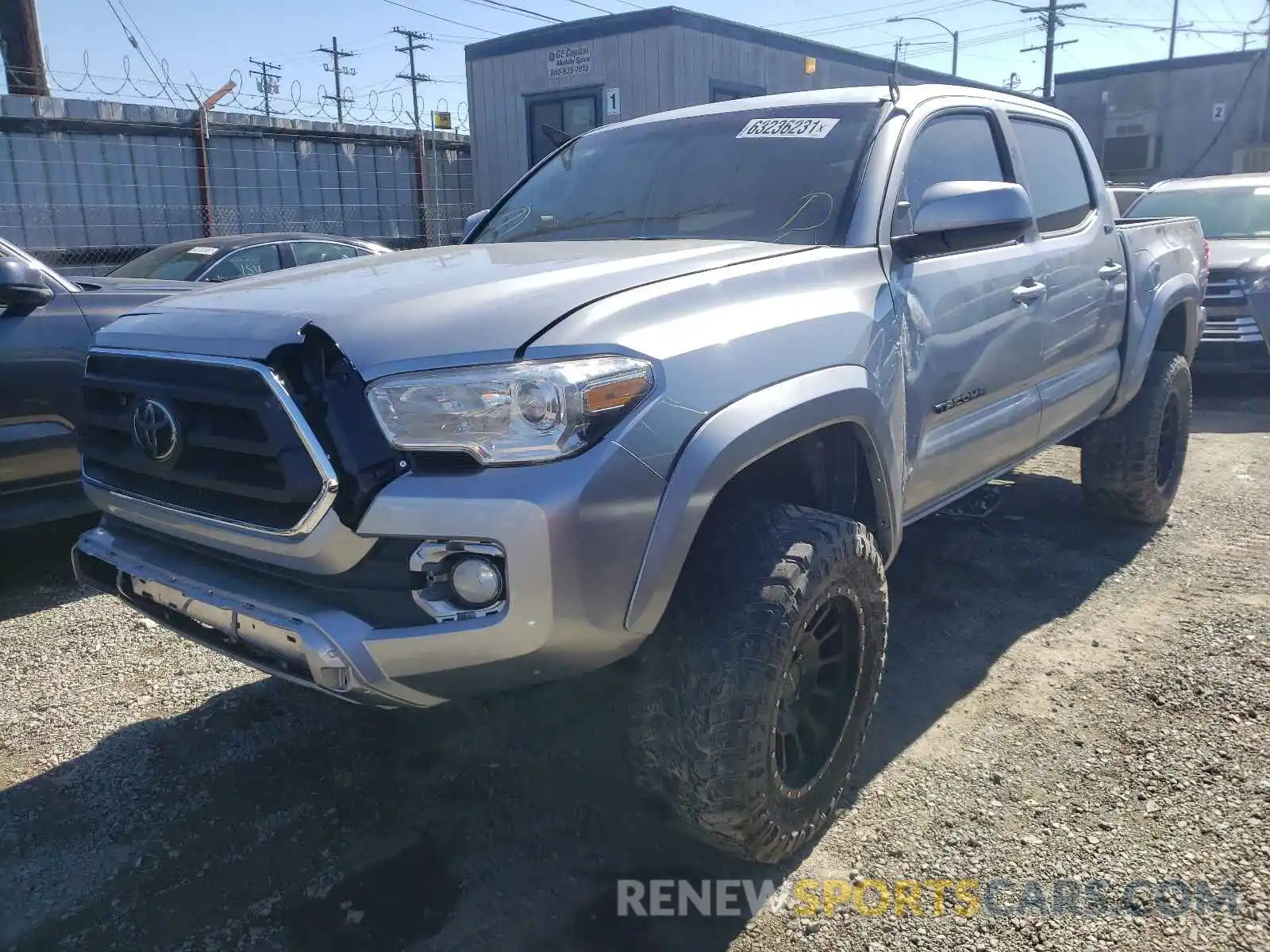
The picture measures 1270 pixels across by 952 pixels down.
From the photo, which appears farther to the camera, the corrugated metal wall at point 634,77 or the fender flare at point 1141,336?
the corrugated metal wall at point 634,77

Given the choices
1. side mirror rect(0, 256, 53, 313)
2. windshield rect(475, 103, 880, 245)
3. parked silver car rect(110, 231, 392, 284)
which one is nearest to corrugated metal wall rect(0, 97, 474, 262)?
parked silver car rect(110, 231, 392, 284)

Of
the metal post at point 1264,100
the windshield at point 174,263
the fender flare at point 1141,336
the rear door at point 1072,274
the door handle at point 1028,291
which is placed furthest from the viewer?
the metal post at point 1264,100

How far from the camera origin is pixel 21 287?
13.2 ft

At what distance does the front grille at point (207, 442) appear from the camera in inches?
82.0

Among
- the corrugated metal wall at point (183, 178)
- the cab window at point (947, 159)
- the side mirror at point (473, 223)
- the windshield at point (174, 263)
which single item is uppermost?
the corrugated metal wall at point (183, 178)

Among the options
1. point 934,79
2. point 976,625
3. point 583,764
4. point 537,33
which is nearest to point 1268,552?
point 976,625

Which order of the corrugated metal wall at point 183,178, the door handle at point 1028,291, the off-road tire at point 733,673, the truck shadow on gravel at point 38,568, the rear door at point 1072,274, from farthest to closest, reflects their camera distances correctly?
the corrugated metal wall at point 183,178, the truck shadow on gravel at point 38,568, the rear door at point 1072,274, the door handle at point 1028,291, the off-road tire at point 733,673

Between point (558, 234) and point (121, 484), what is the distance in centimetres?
161

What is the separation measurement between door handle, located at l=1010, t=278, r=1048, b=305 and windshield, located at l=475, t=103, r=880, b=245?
2.63ft

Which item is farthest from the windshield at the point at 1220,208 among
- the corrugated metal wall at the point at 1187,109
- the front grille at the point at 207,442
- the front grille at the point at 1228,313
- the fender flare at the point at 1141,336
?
the corrugated metal wall at the point at 1187,109

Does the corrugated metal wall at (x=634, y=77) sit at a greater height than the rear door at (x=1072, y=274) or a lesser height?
greater

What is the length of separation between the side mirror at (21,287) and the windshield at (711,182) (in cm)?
182

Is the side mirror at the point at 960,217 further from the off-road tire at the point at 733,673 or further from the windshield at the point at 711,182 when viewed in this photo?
the off-road tire at the point at 733,673

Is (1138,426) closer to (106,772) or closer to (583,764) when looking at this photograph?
(583,764)
